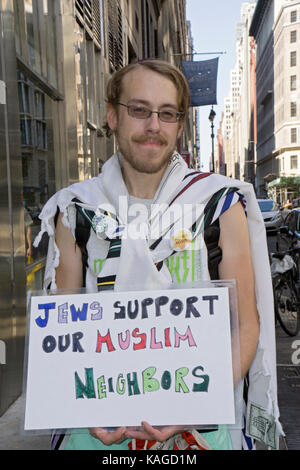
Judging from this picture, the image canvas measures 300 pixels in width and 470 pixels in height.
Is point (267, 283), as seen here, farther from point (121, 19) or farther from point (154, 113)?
point (121, 19)

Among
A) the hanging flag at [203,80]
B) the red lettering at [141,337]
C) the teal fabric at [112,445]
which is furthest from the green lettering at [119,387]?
the hanging flag at [203,80]

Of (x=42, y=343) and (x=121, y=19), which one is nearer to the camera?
(x=42, y=343)

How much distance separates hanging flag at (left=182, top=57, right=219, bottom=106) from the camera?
65.1 feet

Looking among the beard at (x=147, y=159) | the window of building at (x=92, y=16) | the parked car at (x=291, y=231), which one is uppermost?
the window of building at (x=92, y=16)

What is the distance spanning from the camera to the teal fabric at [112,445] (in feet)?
6.02

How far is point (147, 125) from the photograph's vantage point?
1952 millimetres

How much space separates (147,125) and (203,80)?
63.1 ft

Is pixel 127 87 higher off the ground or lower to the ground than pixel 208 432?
higher

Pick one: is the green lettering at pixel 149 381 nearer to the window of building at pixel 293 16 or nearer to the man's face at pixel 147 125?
the man's face at pixel 147 125

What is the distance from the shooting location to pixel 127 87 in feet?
6.53

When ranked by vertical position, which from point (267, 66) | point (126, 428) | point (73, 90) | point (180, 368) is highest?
point (267, 66)

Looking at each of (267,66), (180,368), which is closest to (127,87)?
(180,368)

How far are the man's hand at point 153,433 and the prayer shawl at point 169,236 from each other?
297 mm
